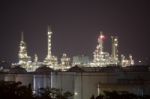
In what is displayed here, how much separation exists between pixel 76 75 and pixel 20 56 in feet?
88.0

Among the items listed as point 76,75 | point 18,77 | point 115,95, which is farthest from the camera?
point 18,77

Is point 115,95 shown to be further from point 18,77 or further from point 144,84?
point 18,77

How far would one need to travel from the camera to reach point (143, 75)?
901 inches

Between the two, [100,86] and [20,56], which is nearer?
[100,86]

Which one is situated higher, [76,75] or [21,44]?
[21,44]

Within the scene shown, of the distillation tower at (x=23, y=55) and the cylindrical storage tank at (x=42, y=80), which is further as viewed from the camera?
the distillation tower at (x=23, y=55)

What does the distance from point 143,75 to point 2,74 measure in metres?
7.91

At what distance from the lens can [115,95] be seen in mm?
11250

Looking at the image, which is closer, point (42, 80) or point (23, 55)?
point (42, 80)

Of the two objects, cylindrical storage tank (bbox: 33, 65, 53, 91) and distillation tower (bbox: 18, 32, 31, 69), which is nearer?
cylindrical storage tank (bbox: 33, 65, 53, 91)

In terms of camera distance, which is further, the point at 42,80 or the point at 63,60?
the point at 63,60

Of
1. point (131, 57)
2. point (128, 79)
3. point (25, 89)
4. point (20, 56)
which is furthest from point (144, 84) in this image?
point (131, 57)

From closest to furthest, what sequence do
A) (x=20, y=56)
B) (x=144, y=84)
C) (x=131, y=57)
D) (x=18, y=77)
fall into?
(x=144, y=84)
(x=18, y=77)
(x=20, y=56)
(x=131, y=57)

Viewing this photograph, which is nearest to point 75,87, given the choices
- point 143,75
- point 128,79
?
point 128,79
